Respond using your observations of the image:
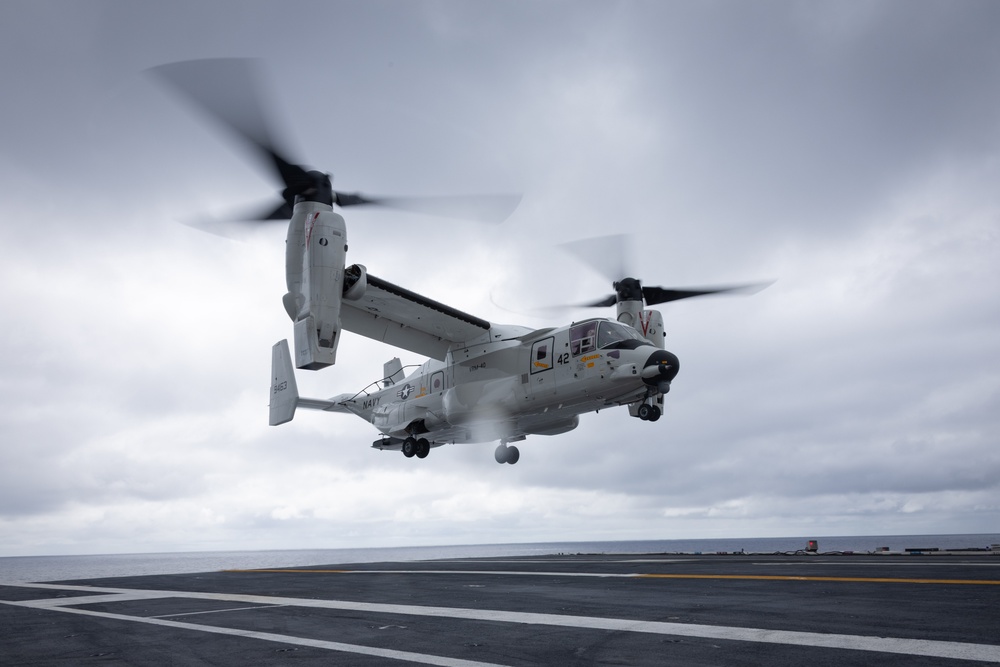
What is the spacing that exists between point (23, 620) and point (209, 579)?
8626 mm

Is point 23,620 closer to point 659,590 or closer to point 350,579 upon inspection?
point 350,579

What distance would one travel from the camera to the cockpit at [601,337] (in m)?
21.3

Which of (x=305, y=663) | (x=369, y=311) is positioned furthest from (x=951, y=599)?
(x=369, y=311)

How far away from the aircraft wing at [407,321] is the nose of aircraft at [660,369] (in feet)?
21.5

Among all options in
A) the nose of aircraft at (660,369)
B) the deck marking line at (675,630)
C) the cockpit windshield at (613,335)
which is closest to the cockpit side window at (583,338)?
the cockpit windshield at (613,335)

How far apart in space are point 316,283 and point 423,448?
9.93 metres

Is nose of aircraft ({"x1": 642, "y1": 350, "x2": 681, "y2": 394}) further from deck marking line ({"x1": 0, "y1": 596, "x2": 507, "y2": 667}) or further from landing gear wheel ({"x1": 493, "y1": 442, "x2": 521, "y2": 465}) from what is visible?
deck marking line ({"x1": 0, "y1": 596, "x2": 507, "y2": 667})

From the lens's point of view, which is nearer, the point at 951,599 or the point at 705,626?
the point at 705,626

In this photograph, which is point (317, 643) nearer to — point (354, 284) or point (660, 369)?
point (354, 284)

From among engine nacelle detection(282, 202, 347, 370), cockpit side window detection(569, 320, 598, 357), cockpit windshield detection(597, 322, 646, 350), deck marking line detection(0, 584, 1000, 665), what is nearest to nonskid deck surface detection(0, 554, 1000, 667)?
deck marking line detection(0, 584, 1000, 665)

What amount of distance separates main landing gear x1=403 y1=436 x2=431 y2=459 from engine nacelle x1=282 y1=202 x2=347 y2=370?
831 cm

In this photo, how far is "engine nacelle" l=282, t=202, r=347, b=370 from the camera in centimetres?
1884

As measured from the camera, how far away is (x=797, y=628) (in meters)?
6.89

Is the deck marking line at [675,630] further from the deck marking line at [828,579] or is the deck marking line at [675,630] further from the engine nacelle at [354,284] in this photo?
the engine nacelle at [354,284]
